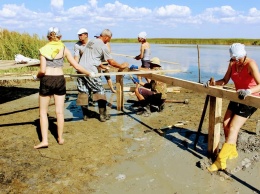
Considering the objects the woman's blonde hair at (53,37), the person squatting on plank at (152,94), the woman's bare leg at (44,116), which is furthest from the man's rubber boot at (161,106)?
the woman's blonde hair at (53,37)

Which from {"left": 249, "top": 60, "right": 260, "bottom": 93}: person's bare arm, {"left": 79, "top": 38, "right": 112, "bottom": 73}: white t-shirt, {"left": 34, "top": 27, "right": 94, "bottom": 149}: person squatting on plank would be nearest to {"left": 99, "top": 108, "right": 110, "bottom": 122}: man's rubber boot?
{"left": 79, "top": 38, "right": 112, "bottom": 73}: white t-shirt

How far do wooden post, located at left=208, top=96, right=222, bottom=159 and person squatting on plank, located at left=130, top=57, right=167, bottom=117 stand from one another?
259cm

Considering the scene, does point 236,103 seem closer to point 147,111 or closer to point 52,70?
point 52,70

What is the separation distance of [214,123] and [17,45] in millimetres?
11936

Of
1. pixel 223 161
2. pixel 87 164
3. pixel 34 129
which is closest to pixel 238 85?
pixel 223 161

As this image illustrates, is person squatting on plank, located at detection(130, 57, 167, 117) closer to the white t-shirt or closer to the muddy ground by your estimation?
the muddy ground

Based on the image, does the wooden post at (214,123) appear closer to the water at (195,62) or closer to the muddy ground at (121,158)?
the muddy ground at (121,158)

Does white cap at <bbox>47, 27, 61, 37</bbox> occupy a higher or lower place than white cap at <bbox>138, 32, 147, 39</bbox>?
lower

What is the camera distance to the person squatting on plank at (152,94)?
268 inches

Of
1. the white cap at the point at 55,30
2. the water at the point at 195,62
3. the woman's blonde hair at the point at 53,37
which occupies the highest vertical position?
the white cap at the point at 55,30

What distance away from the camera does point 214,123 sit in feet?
14.1

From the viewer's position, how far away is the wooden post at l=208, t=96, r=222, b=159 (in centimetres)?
426

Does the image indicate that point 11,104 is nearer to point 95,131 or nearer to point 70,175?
point 95,131

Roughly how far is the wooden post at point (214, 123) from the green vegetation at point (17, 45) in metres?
11.3
